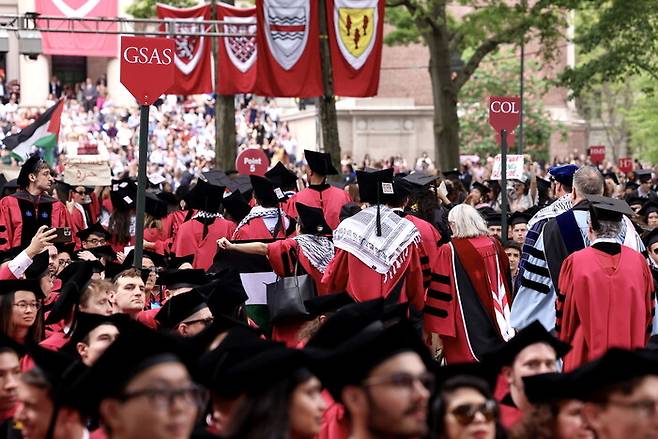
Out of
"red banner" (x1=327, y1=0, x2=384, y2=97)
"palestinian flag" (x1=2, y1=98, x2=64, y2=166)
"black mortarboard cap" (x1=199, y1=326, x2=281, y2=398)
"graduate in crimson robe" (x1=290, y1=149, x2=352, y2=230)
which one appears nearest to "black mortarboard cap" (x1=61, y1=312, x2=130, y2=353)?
"black mortarboard cap" (x1=199, y1=326, x2=281, y2=398)

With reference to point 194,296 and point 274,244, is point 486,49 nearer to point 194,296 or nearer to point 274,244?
point 274,244

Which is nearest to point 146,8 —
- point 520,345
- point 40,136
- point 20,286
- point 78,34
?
point 40,136

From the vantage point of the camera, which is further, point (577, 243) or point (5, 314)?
point (577, 243)

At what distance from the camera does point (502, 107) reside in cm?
A: 1722

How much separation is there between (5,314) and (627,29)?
2423 cm

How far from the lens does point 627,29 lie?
32.2m

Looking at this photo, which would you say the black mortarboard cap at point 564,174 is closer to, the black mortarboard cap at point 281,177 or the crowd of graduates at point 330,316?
the crowd of graduates at point 330,316

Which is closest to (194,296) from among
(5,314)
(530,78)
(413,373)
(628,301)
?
(5,314)

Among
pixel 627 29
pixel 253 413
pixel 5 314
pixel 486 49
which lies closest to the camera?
pixel 253 413

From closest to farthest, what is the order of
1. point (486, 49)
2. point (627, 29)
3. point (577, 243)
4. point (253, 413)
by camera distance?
point (253, 413) → point (577, 243) → point (627, 29) → point (486, 49)

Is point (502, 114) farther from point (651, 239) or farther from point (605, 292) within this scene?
point (605, 292)

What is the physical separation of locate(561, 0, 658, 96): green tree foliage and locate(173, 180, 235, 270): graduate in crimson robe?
16909mm

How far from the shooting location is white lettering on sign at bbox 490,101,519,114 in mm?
17188

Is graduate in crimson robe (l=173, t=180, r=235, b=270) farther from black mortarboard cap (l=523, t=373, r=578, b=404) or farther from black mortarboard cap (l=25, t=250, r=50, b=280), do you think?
black mortarboard cap (l=523, t=373, r=578, b=404)
